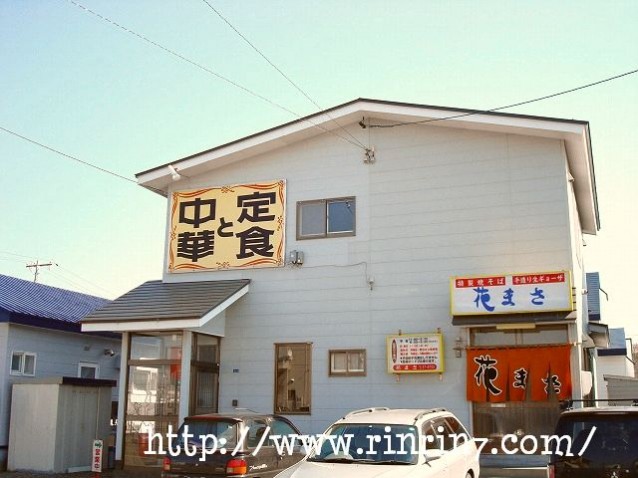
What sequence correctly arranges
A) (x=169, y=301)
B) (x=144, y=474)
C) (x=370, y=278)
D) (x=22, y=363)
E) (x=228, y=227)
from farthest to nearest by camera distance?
(x=22, y=363) < (x=228, y=227) < (x=169, y=301) < (x=370, y=278) < (x=144, y=474)

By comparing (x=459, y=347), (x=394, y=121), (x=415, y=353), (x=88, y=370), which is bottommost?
(x=88, y=370)

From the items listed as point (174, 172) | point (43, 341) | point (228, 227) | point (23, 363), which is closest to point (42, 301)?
point (43, 341)

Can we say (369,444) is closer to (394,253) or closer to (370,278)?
(370,278)

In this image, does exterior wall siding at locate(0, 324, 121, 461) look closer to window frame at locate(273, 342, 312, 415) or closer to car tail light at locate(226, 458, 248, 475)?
window frame at locate(273, 342, 312, 415)

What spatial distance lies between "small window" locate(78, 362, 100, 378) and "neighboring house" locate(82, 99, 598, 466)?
188 inches

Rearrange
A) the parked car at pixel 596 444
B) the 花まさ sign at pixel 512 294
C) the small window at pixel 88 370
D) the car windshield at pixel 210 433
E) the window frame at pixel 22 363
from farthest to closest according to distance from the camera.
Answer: the small window at pixel 88 370
the window frame at pixel 22 363
the 花まさ sign at pixel 512 294
the car windshield at pixel 210 433
the parked car at pixel 596 444

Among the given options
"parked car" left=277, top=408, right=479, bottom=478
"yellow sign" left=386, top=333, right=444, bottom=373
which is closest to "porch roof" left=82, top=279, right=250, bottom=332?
"yellow sign" left=386, top=333, right=444, bottom=373

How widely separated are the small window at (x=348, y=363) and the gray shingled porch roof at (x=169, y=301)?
273 cm

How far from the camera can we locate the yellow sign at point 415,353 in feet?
48.5

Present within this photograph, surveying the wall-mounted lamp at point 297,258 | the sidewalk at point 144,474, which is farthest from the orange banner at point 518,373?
the wall-mounted lamp at point 297,258

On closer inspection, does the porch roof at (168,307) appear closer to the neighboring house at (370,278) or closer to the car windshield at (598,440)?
the neighboring house at (370,278)

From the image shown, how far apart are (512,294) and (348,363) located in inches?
156

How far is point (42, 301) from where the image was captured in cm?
2034

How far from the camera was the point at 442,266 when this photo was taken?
50.1 ft
